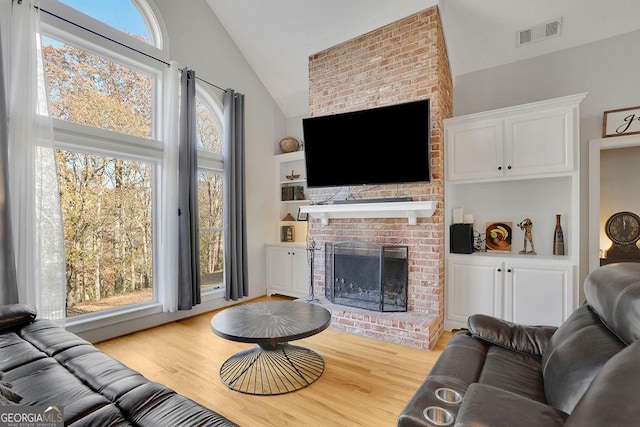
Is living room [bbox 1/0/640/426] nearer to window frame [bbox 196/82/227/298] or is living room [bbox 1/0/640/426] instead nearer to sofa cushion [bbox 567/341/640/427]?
window frame [bbox 196/82/227/298]

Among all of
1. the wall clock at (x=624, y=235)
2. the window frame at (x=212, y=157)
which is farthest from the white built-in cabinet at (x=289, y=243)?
the wall clock at (x=624, y=235)

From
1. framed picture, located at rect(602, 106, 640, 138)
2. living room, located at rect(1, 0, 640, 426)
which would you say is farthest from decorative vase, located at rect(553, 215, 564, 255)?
framed picture, located at rect(602, 106, 640, 138)

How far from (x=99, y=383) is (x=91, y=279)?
213cm

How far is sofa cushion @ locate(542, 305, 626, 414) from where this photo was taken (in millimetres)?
1113

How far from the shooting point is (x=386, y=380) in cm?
229

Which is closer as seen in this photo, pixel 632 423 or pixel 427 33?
pixel 632 423

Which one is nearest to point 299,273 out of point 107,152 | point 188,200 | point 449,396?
point 188,200

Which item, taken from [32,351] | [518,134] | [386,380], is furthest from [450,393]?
[518,134]

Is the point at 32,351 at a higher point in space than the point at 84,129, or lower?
lower

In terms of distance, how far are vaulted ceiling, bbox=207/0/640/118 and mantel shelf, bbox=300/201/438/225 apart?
1875 mm

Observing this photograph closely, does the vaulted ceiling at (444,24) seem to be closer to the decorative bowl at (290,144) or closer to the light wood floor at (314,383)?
the decorative bowl at (290,144)

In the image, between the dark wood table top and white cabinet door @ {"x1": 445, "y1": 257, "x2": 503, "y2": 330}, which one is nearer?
the dark wood table top

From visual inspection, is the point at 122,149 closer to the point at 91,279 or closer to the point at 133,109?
the point at 133,109

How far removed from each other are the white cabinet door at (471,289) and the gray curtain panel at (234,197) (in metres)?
2.55
